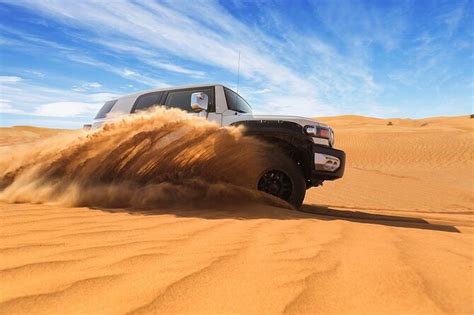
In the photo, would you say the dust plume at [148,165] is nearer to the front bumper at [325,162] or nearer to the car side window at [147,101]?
the front bumper at [325,162]

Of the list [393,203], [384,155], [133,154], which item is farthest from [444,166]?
[133,154]

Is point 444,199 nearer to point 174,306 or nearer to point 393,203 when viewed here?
point 393,203

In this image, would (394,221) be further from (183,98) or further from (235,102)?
(183,98)

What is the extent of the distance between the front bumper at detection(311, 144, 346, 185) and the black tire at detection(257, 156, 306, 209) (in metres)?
0.24

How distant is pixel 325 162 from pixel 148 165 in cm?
243

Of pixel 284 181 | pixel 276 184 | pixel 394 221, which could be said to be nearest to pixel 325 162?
pixel 284 181

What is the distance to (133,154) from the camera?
4664 millimetres

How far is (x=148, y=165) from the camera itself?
15.6 ft

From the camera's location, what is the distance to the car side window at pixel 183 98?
5586 millimetres

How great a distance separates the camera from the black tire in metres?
5.02

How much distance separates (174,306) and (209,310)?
0.15 metres

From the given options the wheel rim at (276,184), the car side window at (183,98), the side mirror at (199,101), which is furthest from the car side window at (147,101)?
the wheel rim at (276,184)

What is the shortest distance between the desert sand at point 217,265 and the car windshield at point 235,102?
2252 millimetres

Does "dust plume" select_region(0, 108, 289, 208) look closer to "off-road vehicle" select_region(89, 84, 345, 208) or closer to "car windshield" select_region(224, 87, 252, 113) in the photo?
"off-road vehicle" select_region(89, 84, 345, 208)
